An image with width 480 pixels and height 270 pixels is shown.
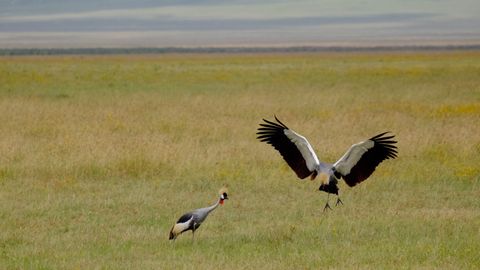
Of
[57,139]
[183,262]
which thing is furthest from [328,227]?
[57,139]

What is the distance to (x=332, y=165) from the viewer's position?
921cm

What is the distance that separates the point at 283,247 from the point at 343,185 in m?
3.74

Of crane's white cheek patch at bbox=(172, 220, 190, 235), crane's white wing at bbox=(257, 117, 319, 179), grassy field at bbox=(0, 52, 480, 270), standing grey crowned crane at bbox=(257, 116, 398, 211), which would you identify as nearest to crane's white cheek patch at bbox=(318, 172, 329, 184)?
standing grey crowned crane at bbox=(257, 116, 398, 211)

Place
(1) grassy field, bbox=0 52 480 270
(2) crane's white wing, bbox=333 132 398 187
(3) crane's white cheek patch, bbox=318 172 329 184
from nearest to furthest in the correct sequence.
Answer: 1. (1) grassy field, bbox=0 52 480 270
2. (2) crane's white wing, bbox=333 132 398 187
3. (3) crane's white cheek patch, bbox=318 172 329 184

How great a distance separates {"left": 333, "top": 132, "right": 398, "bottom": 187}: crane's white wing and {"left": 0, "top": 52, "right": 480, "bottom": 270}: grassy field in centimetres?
53

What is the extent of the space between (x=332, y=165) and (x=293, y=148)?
1.43 ft

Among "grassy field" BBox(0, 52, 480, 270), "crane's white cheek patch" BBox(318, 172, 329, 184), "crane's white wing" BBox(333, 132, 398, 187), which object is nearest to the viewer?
"grassy field" BBox(0, 52, 480, 270)

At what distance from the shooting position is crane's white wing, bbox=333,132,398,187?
898 cm

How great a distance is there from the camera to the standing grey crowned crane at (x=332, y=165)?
29.6 ft

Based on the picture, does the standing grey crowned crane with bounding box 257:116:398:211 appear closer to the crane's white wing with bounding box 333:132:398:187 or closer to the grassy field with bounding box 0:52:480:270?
the crane's white wing with bounding box 333:132:398:187

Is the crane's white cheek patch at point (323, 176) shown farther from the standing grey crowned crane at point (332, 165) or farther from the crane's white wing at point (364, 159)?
the crane's white wing at point (364, 159)

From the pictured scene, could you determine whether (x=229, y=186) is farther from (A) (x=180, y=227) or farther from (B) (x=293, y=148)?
(A) (x=180, y=227)

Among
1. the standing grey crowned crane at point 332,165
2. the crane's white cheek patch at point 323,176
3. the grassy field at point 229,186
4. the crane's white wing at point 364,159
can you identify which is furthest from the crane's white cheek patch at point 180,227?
the crane's white wing at point 364,159

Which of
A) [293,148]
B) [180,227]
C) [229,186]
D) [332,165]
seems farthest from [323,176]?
[229,186]
